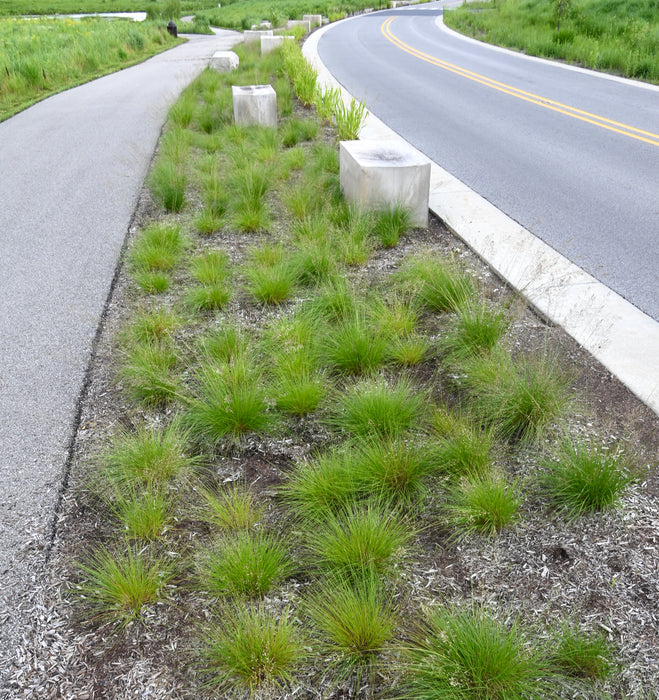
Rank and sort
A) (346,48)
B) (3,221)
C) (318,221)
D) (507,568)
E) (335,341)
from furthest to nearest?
(346,48) < (3,221) < (318,221) < (335,341) < (507,568)

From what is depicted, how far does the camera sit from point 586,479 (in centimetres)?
260

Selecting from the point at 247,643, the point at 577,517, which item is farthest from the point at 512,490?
the point at 247,643

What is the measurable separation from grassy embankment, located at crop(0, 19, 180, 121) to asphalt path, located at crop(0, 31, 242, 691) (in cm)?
202

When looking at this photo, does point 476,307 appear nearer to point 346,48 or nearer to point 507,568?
point 507,568

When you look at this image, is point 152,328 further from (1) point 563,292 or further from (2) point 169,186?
(2) point 169,186

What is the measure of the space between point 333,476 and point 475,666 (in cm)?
98

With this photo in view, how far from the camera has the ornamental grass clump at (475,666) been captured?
187 cm

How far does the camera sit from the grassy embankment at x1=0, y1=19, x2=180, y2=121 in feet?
43.7

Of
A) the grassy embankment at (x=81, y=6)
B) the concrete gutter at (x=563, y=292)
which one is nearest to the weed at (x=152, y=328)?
the concrete gutter at (x=563, y=292)

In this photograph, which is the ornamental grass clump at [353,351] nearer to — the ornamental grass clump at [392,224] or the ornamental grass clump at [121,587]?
the ornamental grass clump at [121,587]

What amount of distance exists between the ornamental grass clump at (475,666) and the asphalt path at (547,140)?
2835mm

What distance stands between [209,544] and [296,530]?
346 millimetres

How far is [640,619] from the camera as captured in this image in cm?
215

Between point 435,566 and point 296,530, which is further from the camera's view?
point 296,530
